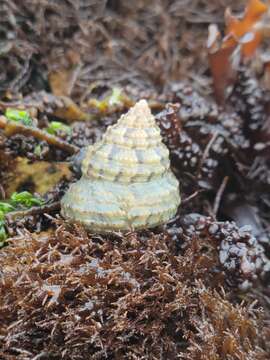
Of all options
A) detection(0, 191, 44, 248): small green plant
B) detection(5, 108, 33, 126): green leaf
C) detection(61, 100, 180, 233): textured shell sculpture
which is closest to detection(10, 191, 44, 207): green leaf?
detection(0, 191, 44, 248): small green plant

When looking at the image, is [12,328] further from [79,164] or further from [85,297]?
[79,164]

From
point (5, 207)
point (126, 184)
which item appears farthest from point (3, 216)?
point (126, 184)

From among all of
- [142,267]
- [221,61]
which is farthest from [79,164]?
[221,61]

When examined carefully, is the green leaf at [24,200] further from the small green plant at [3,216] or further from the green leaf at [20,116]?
the green leaf at [20,116]

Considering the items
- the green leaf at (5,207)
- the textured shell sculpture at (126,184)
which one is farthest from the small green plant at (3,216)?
the textured shell sculpture at (126,184)

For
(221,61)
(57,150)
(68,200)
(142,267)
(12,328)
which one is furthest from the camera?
(221,61)

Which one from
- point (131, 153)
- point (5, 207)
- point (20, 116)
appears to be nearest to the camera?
point (131, 153)

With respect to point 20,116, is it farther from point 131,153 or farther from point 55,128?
point 131,153
